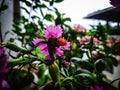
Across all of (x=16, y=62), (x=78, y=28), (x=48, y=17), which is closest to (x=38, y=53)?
(x=16, y=62)

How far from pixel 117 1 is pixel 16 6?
1549 millimetres

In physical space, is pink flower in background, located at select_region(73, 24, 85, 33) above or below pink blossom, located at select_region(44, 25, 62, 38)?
below

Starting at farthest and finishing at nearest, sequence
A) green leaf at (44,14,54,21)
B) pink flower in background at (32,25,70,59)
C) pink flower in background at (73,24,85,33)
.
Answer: pink flower in background at (73,24,85,33) → green leaf at (44,14,54,21) → pink flower in background at (32,25,70,59)

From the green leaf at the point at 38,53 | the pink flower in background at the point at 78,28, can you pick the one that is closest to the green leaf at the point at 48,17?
the pink flower in background at the point at 78,28

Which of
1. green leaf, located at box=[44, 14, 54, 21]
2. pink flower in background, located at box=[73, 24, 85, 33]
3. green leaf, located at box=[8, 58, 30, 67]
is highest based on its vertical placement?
green leaf, located at box=[44, 14, 54, 21]

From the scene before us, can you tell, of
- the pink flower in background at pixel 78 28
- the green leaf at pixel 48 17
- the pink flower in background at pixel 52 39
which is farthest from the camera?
the pink flower in background at pixel 78 28

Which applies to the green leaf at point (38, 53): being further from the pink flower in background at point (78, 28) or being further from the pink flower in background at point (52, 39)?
the pink flower in background at point (78, 28)

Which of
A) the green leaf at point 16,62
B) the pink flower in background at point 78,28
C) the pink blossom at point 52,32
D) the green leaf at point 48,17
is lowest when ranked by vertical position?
the pink flower in background at point 78,28

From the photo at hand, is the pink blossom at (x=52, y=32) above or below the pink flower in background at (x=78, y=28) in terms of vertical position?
above

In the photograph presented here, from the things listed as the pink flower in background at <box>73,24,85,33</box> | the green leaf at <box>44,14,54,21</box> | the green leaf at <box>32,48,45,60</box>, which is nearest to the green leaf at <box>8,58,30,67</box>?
the green leaf at <box>32,48,45,60</box>

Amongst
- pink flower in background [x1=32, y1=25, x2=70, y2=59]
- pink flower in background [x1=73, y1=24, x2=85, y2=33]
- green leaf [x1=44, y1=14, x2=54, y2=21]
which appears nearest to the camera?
pink flower in background [x1=32, y1=25, x2=70, y2=59]

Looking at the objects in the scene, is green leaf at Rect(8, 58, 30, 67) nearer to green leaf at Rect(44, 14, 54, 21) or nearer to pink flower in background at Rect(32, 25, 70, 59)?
pink flower in background at Rect(32, 25, 70, 59)

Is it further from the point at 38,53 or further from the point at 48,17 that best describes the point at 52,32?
the point at 48,17

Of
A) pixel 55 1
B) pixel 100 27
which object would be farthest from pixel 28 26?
pixel 100 27
